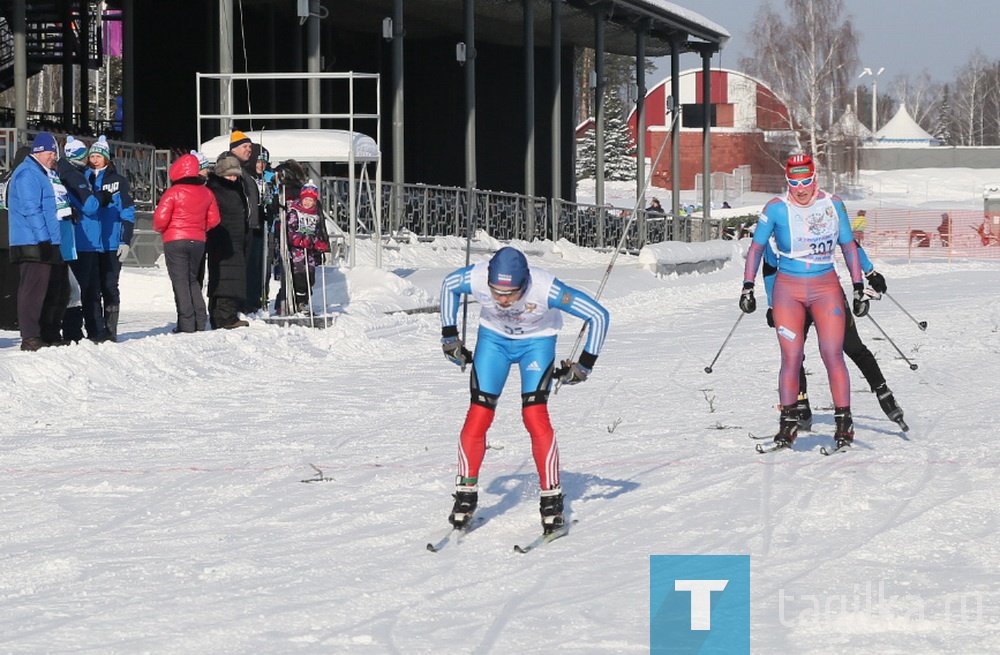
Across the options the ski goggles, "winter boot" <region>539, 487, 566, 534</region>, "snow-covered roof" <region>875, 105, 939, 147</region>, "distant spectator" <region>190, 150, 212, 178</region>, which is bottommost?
"winter boot" <region>539, 487, 566, 534</region>

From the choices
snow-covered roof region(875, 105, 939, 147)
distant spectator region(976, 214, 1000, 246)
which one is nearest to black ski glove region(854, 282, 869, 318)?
distant spectator region(976, 214, 1000, 246)

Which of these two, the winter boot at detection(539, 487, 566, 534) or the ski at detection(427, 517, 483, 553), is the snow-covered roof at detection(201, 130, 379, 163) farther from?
the winter boot at detection(539, 487, 566, 534)

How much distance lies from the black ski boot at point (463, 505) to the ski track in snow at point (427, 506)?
0.39 ft

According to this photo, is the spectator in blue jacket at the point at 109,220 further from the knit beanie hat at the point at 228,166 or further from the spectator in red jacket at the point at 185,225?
the knit beanie hat at the point at 228,166

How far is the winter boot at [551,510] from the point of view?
6812 mm

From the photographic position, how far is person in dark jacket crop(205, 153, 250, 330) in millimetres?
14750

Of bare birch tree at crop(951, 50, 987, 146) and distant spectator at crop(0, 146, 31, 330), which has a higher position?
bare birch tree at crop(951, 50, 987, 146)

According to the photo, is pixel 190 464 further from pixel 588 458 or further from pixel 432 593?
pixel 432 593

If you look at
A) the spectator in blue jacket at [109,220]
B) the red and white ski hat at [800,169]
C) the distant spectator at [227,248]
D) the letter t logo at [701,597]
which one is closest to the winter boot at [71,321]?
the spectator in blue jacket at [109,220]

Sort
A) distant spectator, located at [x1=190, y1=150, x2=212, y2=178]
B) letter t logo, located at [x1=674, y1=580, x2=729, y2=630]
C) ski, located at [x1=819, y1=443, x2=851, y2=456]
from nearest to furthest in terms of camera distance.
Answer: letter t logo, located at [x1=674, y1=580, x2=729, y2=630]
ski, located at [x1=819, y1=443, x2=851, y2=456]
distant spectator, located at [x1=190, y1=150, x2=212, y2=178]

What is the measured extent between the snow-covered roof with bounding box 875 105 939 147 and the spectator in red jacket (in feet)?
285

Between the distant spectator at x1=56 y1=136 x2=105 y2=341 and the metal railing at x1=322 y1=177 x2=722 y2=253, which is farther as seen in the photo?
the metal railing at x1=322 y1=177 x2=722 y2=253

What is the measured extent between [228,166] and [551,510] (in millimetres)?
8587

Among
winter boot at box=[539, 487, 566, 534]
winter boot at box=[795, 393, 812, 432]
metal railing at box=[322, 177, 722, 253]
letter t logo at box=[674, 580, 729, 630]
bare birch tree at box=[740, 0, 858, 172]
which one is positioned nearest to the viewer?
letter t logo at box=[674, 580, 729, 630]
